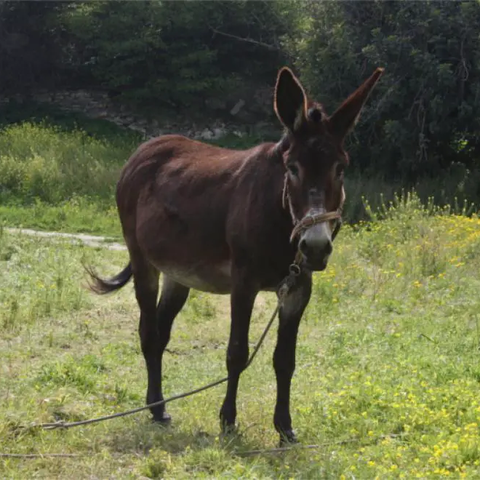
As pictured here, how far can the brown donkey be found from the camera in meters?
4.38

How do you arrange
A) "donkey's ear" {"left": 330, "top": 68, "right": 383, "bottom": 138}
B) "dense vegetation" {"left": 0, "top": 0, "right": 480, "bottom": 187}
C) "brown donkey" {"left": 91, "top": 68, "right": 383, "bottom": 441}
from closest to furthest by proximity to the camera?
"brown donkey" {"left": 91, "top": 68, "right": 383, "bottom": 441}
"donkey's ear" {"left": 330, "top": 68, "right": 383, "bottom": 138}
"dense vegetation" {"left": 0, "top": 0, "right": 480, "bottom": 187}

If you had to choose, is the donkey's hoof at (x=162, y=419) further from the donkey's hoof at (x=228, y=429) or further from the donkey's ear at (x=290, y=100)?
the donkey's ear at (x=290, y=100)

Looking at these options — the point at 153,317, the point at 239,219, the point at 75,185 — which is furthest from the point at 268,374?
the point at 75,185

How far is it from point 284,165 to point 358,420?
1696mm

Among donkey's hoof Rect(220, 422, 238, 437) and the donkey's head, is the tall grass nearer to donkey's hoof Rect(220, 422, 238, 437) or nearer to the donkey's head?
donkey's hoof Rect(220, 422, 238, 437)

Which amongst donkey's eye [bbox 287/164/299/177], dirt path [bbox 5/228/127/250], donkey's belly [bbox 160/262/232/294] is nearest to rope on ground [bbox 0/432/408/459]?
donkey's belly [bbox 160/262/232/294]

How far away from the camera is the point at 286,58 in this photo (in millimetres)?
23766

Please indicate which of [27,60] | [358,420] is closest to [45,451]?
[358,420]

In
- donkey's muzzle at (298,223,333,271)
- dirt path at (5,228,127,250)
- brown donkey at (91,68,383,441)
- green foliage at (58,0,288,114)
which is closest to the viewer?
donkey's muzzle at (298,223,333,271)

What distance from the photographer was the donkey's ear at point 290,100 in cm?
441

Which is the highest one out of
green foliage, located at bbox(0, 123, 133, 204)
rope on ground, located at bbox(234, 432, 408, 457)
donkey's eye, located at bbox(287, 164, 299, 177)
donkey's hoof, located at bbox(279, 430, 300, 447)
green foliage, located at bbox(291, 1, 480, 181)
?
donkey's eye, located at bbox(287, 164, 299, 177)

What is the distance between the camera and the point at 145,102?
79.7 feet

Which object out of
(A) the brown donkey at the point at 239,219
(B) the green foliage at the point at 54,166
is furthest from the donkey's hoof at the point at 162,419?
(B) the green foliage at the point at 54,166

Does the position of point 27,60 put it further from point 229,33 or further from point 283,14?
point 283,14
